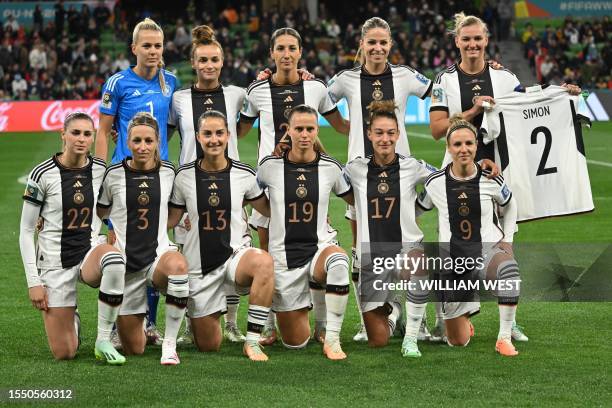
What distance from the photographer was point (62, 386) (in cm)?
561

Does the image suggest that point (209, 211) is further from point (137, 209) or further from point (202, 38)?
point (202, 38)

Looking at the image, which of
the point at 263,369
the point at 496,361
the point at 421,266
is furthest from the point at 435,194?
the point at 263,369

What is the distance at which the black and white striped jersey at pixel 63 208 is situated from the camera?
6301 millimetres

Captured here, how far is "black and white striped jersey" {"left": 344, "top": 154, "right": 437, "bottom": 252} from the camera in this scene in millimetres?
6609

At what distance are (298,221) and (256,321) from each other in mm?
687

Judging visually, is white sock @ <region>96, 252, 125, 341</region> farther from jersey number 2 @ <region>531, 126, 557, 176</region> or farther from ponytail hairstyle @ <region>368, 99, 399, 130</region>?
jersey number 2 @ <region>531, 126, 557, 176</region>

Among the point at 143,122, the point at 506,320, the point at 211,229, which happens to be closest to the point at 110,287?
the point at 211,229

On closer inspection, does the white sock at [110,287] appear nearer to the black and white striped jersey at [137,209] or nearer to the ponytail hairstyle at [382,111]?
the black and white striped jersey at [137,209]

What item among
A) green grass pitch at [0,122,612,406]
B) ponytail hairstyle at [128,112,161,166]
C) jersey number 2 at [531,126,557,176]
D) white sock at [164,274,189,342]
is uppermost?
ponytail hairstyle at [128,112,161,166]

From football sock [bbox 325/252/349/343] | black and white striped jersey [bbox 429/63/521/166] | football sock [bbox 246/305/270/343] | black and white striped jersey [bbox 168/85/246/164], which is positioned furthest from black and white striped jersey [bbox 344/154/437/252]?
black and white striped jersey [bbox 168/85/246/164]

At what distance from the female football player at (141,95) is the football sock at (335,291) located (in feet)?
4.05

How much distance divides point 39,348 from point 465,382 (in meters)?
2.62

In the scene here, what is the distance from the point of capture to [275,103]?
7.14 m

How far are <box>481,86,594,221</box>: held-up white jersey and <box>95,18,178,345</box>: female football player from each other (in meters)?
2.13
